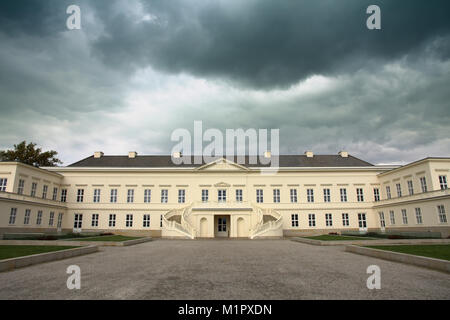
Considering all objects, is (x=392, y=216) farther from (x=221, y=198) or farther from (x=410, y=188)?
(x=221, y=198)

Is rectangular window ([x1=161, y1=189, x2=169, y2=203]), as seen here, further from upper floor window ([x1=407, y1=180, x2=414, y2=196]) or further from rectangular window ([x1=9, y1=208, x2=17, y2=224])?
upper floor window ([x1=407, y1=180, x2=414, y2=196])

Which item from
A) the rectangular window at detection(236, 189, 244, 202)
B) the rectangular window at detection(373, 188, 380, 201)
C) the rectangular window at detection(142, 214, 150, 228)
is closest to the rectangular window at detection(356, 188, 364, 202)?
the rectangular window at detection(373, 188, 380, 201)

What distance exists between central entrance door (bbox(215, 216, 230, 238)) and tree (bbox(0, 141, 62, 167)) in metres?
30.0

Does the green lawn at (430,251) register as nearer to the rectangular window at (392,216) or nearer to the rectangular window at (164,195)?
the rectangular window at (392,216)

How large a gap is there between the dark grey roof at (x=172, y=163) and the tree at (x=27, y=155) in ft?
27.7

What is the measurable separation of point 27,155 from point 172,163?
23.0 m

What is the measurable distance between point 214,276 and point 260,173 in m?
30.7

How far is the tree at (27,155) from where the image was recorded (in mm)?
43875

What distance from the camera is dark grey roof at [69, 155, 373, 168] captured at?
4197 centimetres

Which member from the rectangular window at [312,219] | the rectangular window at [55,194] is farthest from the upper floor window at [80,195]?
the rectangular window at [312,219]

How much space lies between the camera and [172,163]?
141 ft
